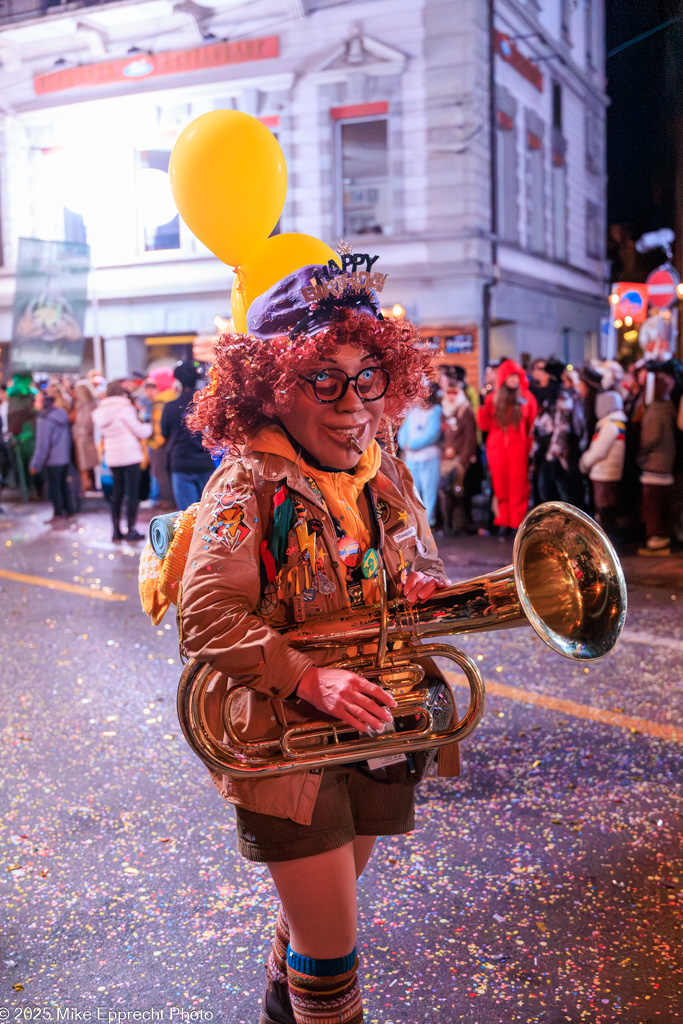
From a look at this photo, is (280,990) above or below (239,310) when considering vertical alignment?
below

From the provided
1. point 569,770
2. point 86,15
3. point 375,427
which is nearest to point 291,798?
point 375,427

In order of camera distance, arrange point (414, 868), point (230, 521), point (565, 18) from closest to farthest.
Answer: point (230, 521), point (414, 868), point (565, 18)

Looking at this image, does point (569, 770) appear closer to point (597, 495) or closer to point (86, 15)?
point (597, 495)

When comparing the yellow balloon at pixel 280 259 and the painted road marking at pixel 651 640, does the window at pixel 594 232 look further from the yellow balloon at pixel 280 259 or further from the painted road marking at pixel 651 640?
the yellow balloon at pixel 280 259

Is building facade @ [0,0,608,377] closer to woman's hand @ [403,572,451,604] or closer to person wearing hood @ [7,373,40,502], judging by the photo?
person wearing hood @ [7,373,40,502]

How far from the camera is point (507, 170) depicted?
19031mm

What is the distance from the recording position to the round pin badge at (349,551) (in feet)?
6.70

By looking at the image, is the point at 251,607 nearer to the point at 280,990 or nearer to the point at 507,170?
A: the point at 280,990

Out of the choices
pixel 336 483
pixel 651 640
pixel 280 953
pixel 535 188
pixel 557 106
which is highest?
pixel 557 106

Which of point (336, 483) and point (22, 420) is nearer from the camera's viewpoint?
point (336, 483)

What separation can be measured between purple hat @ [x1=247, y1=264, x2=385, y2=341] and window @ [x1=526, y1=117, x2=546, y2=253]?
62.6ft

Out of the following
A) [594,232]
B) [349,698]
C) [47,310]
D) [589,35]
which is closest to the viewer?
[349,698]

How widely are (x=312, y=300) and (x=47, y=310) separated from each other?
14.8 metres

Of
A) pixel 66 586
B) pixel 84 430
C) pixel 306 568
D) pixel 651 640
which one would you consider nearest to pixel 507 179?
pixel 84 430
